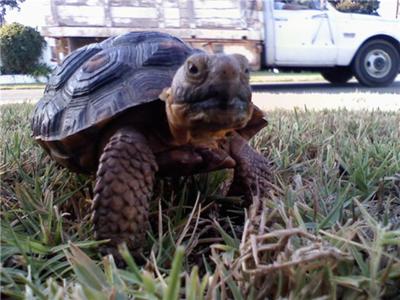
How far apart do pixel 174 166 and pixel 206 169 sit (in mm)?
69

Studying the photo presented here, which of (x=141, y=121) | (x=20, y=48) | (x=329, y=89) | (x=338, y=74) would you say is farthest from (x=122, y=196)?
(x=20, y=48)

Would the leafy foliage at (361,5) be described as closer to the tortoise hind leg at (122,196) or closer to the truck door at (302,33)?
→ the truck door at (302,33)

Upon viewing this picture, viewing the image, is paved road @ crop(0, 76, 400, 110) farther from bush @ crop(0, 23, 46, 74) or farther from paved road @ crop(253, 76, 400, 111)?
bush @ crop(0, 23, 46, 74)

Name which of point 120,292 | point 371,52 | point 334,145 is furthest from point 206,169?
point 371,52

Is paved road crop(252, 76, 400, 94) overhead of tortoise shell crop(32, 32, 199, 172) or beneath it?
beneath

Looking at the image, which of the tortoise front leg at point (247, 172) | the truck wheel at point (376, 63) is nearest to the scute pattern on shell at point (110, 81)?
the tortoise front leg at point (247, 172)

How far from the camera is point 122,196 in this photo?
846 millimetres

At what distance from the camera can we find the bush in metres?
10.5

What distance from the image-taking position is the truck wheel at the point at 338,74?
7363 millimetres

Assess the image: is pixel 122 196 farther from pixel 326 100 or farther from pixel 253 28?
pixel 253 28

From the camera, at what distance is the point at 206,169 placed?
1.01 metres

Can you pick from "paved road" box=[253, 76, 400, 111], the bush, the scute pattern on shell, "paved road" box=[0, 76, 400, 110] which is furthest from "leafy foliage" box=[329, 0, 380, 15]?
the scute pattern on shell

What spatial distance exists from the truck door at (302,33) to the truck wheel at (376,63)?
448mm

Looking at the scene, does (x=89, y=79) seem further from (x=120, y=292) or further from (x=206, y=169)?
(x=120, y=292)
